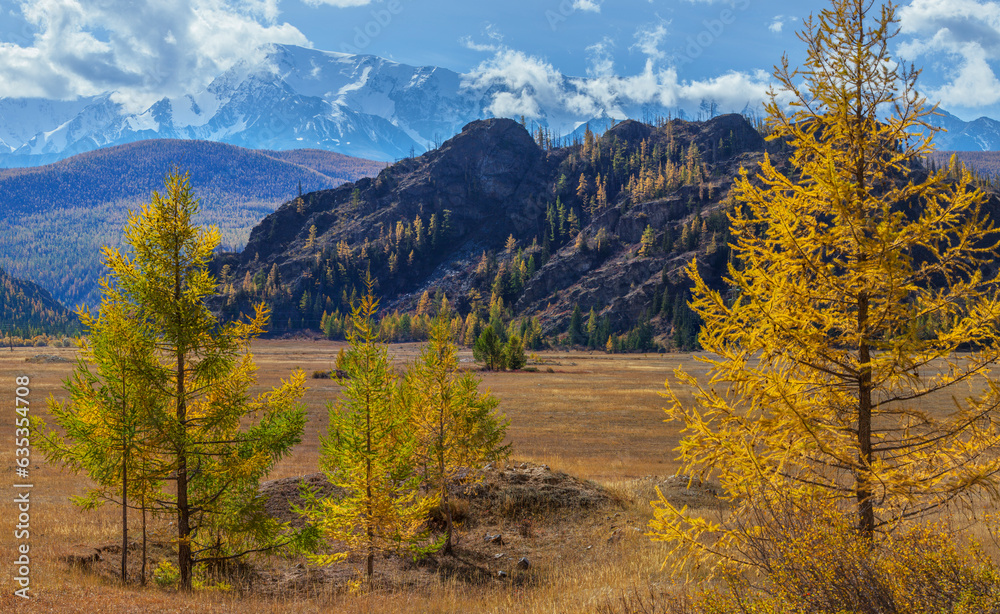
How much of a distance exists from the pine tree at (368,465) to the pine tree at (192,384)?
4.69ft

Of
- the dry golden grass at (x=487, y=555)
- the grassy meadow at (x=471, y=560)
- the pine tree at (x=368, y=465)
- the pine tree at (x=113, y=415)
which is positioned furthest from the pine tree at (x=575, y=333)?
the pine tree at (x=113, y=415)

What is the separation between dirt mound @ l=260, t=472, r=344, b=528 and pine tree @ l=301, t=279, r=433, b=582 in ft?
11.3

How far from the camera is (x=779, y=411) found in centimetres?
800

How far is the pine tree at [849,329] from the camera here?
7.65 metres

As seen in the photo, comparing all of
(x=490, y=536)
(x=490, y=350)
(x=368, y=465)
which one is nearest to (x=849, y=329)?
(x=368, y=465)

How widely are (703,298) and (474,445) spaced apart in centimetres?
1010

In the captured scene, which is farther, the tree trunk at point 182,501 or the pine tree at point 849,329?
the tree trunk at point 182,501

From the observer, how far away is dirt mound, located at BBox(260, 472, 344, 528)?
17.5m

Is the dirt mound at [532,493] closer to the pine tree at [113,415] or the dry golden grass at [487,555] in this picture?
the dry golden grass at [487,555]

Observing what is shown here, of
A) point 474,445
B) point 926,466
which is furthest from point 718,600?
point 474,445

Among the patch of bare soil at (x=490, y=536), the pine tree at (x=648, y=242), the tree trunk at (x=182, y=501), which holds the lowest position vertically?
the patch of bare soil at (x=490, y=536)

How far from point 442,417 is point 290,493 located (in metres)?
7.00

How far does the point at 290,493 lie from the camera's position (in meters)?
19.0

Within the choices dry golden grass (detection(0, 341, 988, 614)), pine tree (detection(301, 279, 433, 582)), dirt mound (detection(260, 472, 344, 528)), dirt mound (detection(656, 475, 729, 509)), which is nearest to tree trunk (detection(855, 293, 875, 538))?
dry golden grass (detection(0, 341, 988, 614))
